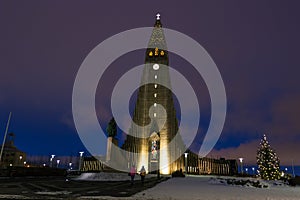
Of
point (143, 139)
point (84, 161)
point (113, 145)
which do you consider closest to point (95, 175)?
point (113, 145)

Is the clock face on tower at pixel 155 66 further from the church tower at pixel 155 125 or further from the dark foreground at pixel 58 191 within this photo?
the dark foreground at pixel 58 191

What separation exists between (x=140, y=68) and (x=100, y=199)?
195 ft

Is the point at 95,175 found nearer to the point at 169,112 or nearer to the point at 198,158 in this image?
the point at 169,112

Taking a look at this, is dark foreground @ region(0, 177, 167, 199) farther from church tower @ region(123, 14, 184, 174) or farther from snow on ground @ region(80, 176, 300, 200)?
church tower @ region(123, 14, 184, 174)

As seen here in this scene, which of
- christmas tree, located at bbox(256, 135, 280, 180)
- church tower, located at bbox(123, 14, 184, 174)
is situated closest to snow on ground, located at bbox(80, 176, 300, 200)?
christmas tree, located at bbox(256, 135, 280, 180)

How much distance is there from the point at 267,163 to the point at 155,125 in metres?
28.5

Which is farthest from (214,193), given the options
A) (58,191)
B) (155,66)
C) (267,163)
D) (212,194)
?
(155,66)

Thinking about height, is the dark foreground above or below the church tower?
below

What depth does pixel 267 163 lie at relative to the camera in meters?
33.9

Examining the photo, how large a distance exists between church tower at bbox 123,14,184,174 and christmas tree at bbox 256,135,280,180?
75.9 feet

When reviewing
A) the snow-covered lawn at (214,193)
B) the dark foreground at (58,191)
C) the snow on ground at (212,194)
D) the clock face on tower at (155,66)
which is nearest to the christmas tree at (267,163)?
the snow-covered lawn at (214,193)

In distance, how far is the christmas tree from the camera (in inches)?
1319

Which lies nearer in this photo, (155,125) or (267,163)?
(267,163)

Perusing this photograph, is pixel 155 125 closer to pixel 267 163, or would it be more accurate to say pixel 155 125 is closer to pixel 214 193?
pixel 267 163
